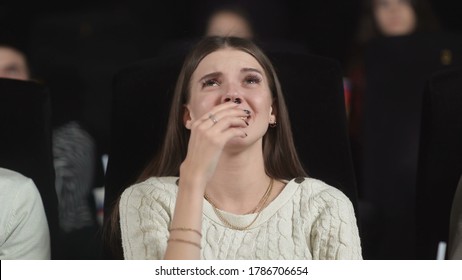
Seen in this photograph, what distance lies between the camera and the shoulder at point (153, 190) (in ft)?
5.64

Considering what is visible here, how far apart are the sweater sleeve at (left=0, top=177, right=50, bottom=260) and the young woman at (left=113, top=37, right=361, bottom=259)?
0.55ft

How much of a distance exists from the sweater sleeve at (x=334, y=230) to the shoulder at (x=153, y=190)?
11.5 inches

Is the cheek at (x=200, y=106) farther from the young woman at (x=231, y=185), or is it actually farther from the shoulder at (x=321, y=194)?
the shoulder at (x=321, y=194)

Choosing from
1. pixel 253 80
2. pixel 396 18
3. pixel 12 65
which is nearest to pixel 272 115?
pixel 253 80

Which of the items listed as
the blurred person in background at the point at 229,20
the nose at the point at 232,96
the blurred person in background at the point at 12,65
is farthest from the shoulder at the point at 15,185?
the blurred person in background at the point at 229,20

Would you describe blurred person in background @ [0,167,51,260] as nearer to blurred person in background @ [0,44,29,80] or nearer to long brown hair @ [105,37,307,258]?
long brown hair @ [105,37,307,258]

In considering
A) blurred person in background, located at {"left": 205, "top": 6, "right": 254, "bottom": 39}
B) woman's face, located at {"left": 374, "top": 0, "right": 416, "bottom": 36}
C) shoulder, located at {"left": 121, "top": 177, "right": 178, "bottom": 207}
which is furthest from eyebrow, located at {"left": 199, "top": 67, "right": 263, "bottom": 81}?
woman's face, located at {"left": 374, "top": 0, "right": 416, "bottom": 36}

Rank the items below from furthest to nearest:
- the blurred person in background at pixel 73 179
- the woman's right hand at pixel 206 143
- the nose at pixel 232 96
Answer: the blurred person in background at pixel 73 179, the nose at pixel 232 96, the woman's right hand at pixel 206 143

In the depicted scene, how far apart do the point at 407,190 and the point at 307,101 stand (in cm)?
88

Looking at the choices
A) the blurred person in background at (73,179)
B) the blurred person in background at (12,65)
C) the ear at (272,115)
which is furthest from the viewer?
the blurred person in background at (12,65)

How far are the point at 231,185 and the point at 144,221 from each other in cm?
20

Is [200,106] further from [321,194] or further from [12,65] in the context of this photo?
[12,65]

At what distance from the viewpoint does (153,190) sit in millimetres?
1731

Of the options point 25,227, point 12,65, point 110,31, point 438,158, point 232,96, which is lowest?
point 25,227
